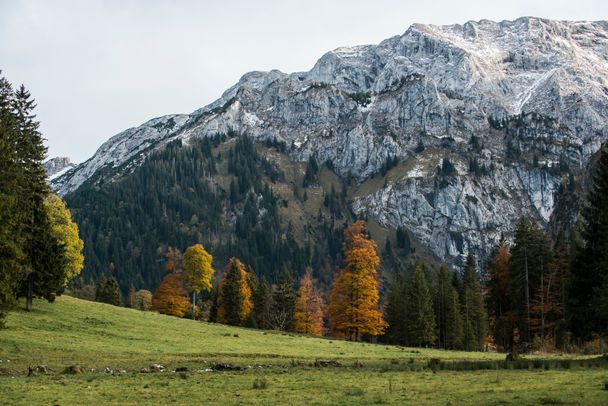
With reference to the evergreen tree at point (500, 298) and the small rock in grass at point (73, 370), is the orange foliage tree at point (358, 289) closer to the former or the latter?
the evergreen tree at point (500, 298)

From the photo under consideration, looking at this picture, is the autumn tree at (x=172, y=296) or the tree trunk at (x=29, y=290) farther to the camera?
the autumn tree at (x=172, y=296)

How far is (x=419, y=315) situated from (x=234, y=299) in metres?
37.1

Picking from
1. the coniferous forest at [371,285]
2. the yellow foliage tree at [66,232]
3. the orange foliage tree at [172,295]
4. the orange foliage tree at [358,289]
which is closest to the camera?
the coniferous forest at [371,285]

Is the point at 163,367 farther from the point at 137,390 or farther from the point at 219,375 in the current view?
the point at 137,390

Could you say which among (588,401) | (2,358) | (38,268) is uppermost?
(38,268)

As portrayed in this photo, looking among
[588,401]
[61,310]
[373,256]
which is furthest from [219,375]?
[373,256]

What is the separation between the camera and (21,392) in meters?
23.9

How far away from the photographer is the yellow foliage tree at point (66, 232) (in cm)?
6725

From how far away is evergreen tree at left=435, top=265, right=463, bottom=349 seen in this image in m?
87.2

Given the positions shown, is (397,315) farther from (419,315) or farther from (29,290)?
(29,290)

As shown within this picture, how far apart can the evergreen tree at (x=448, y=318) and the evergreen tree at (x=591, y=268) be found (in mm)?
39523

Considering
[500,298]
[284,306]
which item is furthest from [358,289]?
[284,306]

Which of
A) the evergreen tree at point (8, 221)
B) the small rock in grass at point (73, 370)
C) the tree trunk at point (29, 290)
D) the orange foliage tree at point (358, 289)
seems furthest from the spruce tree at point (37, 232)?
the orange foliage tree at point (358, 289)

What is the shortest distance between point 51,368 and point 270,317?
247 feet
